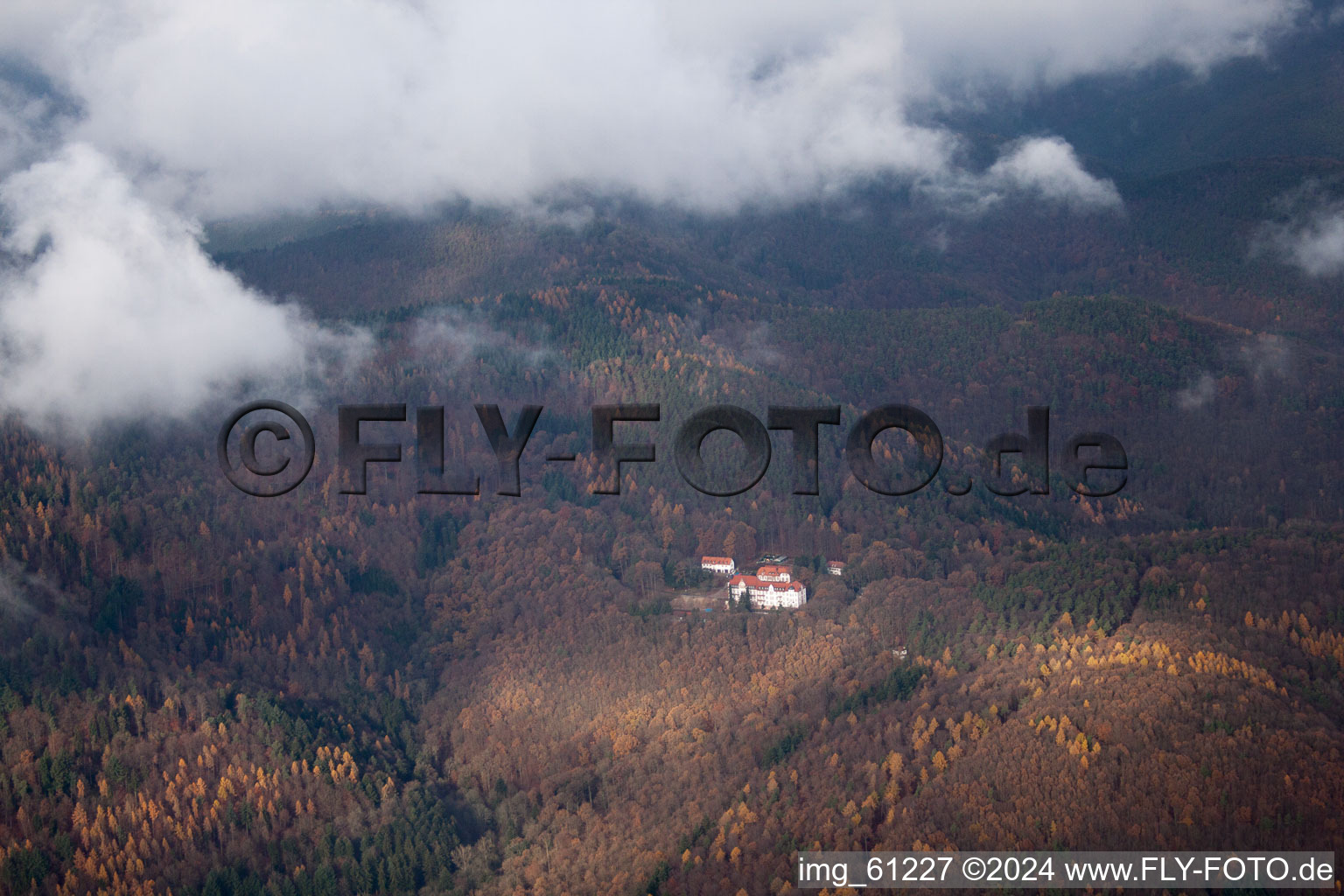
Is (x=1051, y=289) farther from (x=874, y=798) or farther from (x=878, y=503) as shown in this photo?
(x=874, y=798)

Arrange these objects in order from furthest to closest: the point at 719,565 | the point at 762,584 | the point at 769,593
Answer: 1. the point at 719,565
2. the point at 762,584
3. the point at 769,593

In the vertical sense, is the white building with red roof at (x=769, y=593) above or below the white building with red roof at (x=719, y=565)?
below

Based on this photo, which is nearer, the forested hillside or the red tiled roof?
the forested hillside

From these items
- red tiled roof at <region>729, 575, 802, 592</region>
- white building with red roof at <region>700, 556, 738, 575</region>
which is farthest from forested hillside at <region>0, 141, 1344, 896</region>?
red tiled roof at <region>729, 575, 802, 592</region>

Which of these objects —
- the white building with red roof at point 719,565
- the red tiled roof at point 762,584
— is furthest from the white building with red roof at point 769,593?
the white building with red roof at point 719,565

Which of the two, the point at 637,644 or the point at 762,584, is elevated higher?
the point at 762,584

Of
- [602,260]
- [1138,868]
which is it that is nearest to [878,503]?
[1138,868]

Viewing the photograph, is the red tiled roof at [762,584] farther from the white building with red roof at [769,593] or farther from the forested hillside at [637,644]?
the forested hillside at [637,644]

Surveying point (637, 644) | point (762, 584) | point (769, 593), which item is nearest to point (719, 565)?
point (762, 584)

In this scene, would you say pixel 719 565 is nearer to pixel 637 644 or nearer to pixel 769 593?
pixel 769 593

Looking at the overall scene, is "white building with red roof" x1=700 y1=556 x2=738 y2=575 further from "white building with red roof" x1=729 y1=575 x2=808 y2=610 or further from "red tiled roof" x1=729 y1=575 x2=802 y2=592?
"white building with red roof" x1=729 y1=575 x2=808 y2=610

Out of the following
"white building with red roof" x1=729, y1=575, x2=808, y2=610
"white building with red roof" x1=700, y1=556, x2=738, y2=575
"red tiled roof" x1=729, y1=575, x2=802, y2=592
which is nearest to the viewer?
"white building with red roof" x1=729, y1=575, x2=808, y2=610
